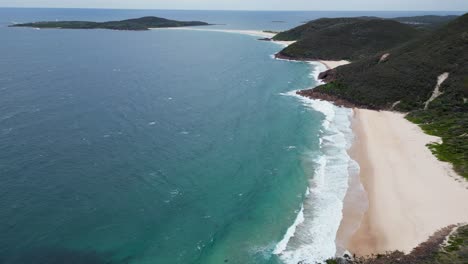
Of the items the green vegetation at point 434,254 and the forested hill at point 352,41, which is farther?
the forested hill at point 352,41

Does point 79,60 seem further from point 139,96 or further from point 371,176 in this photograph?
point 371,176

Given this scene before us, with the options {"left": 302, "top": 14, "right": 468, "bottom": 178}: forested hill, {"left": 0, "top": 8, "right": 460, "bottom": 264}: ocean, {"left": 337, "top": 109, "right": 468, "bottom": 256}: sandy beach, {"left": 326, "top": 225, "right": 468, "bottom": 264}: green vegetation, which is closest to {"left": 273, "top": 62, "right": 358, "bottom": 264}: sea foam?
{"left": 0, "top": 8, "right": 460, "bottom": 264}: ocean

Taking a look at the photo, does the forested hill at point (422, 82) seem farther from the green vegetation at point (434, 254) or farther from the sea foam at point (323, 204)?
the green vegetation at point (434, 254)

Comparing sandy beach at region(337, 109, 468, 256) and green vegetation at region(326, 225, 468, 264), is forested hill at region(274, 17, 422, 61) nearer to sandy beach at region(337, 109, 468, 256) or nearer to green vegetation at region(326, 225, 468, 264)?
sandy beach at region(337, 109, 468, 256)

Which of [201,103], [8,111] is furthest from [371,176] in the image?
[8,111]

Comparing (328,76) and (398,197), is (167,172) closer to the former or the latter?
(398,197)

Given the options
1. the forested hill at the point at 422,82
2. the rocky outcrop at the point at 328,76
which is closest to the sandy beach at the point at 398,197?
the forested hill at the point at 422,82

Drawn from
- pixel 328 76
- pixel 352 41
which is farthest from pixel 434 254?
pixel 352 41
